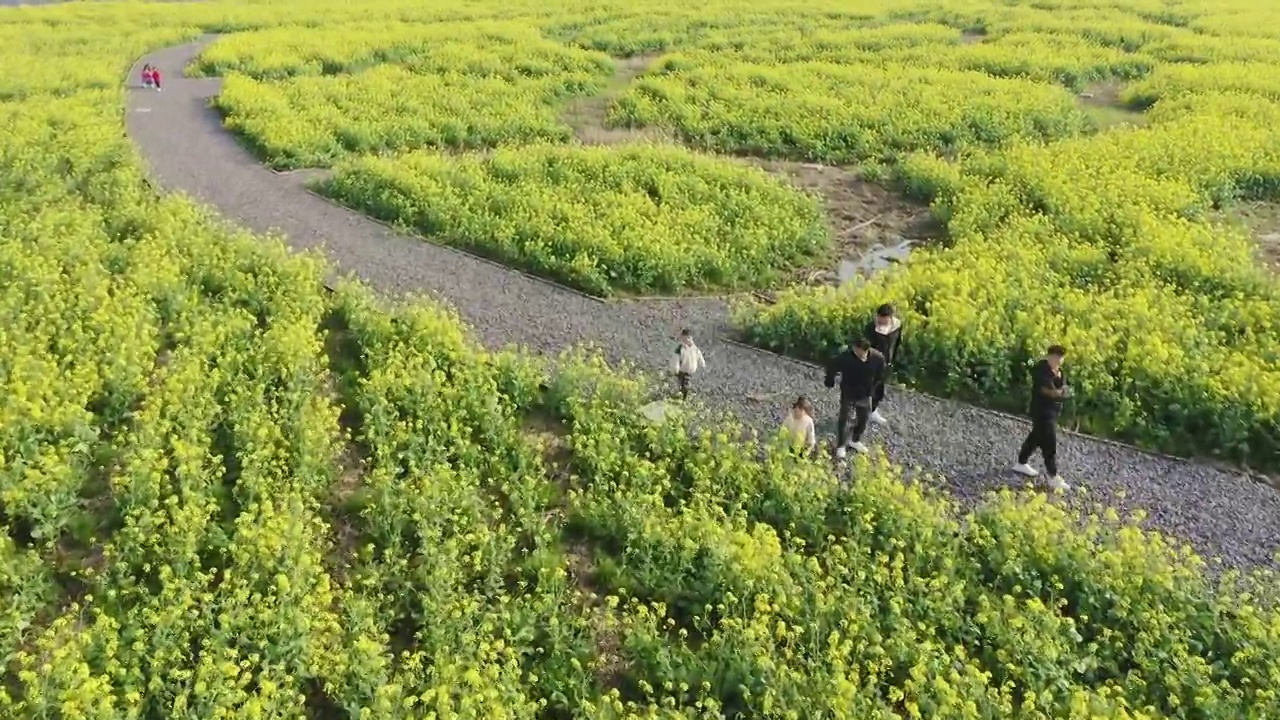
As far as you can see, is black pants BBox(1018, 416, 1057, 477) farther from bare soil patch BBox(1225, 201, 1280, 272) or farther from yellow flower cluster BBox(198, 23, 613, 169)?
yellow flower cluster BBox(198, 23, 613, 169)

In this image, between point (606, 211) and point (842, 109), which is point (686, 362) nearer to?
point (606, 211)

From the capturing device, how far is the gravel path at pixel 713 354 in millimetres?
10023

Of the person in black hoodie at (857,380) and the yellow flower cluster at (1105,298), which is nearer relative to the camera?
the person in black hoodie at (857,380)

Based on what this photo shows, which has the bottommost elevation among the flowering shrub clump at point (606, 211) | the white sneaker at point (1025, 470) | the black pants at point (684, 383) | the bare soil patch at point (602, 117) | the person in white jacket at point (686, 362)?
the white sneaker at point (1025, 470)

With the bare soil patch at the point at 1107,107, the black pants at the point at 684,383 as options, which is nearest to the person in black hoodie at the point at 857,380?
the black pants at the point at 684,383

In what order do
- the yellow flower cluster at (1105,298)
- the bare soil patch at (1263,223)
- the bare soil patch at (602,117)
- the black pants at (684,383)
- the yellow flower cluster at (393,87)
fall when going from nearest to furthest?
1. the yellow flower cluster at (1105,298)
2. the black pants at (684,383)
3. the bare soil patch at (1263,223)
4. the yellow flower cluster at (393,87)
5. the bare soil patch at (602,117)

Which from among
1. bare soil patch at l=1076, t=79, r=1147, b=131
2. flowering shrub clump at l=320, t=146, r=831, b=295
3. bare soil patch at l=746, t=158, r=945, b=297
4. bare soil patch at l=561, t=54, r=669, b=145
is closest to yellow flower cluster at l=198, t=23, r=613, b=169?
bare soil patch at l=561, t=54, r=669, b=145

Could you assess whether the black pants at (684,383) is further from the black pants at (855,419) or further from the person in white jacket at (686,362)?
the black pants at (855,419)

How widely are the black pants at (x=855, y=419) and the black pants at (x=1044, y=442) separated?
5.59ft

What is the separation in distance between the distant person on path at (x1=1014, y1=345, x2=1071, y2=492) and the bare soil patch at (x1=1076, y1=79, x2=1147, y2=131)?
696 inches

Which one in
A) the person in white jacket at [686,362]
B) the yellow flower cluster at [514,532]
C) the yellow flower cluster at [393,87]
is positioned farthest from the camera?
the yellow flower cluster at [393,87]

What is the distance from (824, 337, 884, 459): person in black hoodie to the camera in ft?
33.4

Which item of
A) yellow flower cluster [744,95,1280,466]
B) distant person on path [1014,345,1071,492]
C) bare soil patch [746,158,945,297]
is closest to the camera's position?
distant person on path [1014,345,1071,492]

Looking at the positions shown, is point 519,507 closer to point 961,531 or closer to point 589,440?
point 589,440
